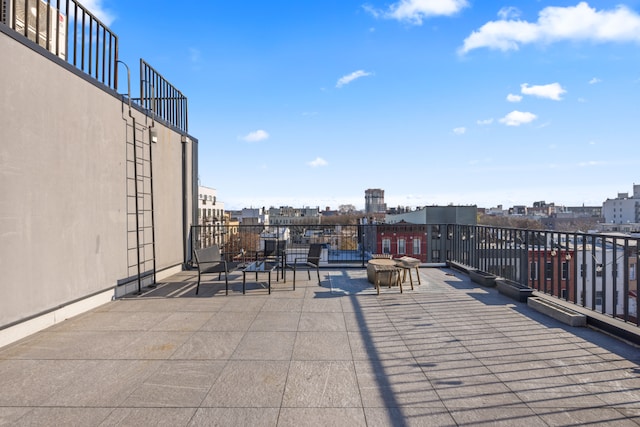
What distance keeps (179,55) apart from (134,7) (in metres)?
2.28

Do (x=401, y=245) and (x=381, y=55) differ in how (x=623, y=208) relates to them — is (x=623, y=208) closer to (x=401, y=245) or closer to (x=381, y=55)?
(x=401, y=245)

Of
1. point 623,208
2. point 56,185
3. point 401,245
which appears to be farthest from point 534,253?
point 623,208

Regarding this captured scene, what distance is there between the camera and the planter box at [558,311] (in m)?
3.95

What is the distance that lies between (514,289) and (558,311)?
1077 mm

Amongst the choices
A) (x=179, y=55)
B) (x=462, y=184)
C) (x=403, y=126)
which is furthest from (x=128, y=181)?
(x=462, y=184)

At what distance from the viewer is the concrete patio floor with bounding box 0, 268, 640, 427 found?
2201 mm

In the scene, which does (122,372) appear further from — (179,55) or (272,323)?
(179,55)

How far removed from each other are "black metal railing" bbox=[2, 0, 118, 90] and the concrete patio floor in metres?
3.50

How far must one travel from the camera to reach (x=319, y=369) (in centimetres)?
286

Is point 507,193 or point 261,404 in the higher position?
point 507,193

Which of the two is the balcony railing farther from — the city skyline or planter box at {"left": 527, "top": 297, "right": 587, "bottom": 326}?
the city skyline

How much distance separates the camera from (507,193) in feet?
381

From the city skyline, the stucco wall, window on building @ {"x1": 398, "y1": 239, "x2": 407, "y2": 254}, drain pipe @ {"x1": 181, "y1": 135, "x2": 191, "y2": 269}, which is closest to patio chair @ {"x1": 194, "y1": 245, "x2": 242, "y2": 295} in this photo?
the stucco wall

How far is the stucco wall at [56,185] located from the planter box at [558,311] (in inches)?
238
